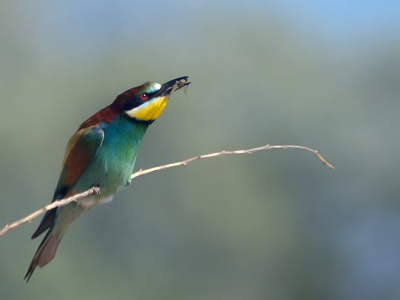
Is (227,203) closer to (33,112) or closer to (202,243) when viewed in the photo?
(202,243)

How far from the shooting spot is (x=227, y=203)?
29.6ft

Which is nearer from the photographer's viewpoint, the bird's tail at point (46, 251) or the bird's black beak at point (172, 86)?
the bird's black beak at point (172, 86)

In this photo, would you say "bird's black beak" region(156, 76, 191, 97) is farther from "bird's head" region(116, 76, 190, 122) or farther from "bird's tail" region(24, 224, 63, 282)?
"bird's tail" region(24, 224, 63, 282)

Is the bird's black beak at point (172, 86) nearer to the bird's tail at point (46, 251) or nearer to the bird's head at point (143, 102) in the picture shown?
the bird's head at point (143, 102)

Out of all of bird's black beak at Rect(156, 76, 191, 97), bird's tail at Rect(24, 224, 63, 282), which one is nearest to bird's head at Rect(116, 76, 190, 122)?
bird's black beak at Rect(156, 76, 191, 97)

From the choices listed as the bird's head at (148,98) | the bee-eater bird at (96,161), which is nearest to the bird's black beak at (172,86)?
the bird's head at (148,98)

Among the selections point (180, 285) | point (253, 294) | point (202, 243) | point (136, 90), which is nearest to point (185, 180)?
point (202, 243)

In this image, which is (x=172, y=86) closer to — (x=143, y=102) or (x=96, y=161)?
(x=143, y=102)

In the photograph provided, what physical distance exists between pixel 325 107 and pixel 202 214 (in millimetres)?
4384

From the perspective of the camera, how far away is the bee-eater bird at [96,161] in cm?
143

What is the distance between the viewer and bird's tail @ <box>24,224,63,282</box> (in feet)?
4.56

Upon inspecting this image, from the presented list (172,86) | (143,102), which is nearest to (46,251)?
(143,102)

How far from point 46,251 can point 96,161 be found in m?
0.36

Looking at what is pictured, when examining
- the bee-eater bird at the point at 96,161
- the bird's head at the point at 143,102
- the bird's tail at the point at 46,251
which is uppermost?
the bird's head at the point at 143,102
